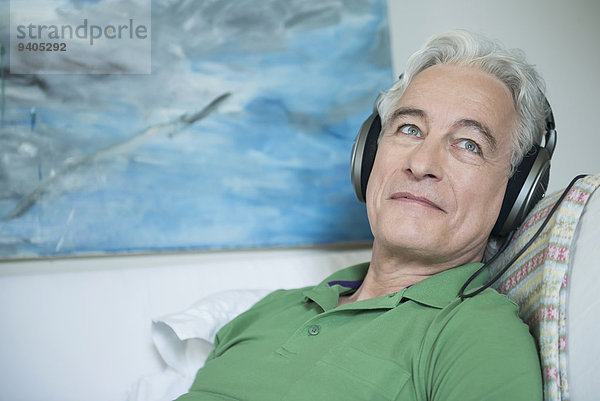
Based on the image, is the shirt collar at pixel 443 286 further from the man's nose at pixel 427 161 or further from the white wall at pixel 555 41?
the white wall at pixel 555 41

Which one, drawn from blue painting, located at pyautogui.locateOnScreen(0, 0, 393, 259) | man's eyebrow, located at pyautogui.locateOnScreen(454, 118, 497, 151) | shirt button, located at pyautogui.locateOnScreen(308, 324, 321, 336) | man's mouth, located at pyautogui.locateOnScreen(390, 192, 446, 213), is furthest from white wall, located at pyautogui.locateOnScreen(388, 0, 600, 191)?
shirt button, located at pyautogui.locateOnScreen(308, 324, 321, 336)

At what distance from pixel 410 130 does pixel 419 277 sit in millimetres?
308

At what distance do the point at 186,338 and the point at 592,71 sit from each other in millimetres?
1550

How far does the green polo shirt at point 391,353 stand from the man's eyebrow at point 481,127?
0.25 meters

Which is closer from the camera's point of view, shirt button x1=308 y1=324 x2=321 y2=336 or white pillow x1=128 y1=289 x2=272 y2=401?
shirt button x1=308 y1=324 x2=321 y2=336

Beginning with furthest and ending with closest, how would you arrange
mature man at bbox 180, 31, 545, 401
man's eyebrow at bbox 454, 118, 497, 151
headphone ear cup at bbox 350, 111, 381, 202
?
1. headphone ear cup at bbox 350, 111, 381, 202
2. man's eyebrow at bbox 454, 118, 497, 151
3. mature man at bbox 180, 31, 545, 401

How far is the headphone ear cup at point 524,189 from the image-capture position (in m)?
1.11

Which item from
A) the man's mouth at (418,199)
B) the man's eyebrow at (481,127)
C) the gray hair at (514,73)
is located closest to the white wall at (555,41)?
the gray hair at (514,73)

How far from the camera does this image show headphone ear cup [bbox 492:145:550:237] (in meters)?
1.11

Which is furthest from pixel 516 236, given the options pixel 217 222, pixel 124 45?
pixel 124 45

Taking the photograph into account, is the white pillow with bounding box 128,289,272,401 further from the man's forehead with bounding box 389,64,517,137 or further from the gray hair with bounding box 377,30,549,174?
the gray hair with bounding box 377,30,549,174

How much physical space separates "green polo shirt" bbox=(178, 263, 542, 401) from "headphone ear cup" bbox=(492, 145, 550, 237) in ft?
0.38

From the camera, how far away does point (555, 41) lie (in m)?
1.95

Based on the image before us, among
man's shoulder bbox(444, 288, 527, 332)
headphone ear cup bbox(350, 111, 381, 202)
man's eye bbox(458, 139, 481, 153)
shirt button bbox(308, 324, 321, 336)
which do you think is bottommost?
shirt button bbox(308, 324, 321, 336)
